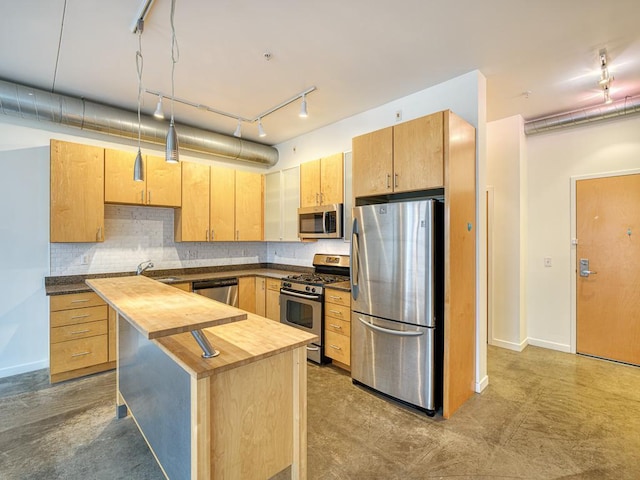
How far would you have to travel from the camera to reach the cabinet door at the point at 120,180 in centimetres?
354

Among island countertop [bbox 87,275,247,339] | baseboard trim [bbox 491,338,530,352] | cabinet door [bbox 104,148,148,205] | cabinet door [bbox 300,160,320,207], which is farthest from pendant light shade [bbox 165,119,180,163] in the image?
baseboard trim [bbox 491,338,530,352]

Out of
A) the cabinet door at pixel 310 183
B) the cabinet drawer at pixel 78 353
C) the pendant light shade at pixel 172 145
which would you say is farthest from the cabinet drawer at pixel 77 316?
the cabinet door at pixel 310 183

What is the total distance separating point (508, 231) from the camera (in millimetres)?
4004

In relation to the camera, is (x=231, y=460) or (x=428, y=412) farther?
(x=428, y=412)

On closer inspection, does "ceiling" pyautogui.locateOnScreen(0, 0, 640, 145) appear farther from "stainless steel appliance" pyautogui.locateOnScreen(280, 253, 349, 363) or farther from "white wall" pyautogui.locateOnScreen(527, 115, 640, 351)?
"stainless steel appliance" pyautogui.locateOnScreen(280, 253, 349, 363)

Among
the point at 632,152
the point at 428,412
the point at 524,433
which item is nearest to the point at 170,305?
the point at 428,412

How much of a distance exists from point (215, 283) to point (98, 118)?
7.55ft

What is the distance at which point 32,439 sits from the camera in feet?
7.45

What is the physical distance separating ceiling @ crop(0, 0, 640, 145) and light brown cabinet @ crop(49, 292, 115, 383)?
223 cm

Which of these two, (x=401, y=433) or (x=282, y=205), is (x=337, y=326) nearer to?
(x=401, y=433)

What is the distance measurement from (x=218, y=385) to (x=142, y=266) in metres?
3.22

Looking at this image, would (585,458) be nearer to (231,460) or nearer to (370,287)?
(370,287)

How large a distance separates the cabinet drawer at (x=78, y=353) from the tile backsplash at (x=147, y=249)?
887mm

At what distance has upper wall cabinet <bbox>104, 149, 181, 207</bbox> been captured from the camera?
3564 millimetres
